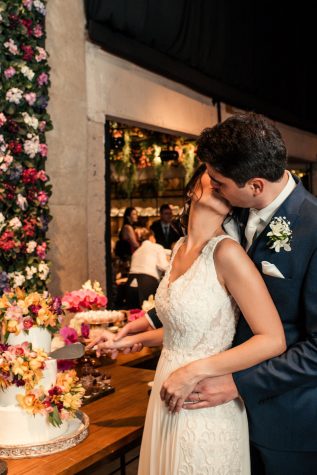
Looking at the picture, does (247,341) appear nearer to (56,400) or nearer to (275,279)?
(275,279)

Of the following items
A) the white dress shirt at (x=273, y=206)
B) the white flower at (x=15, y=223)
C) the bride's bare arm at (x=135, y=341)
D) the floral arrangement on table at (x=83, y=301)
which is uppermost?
the white flower at (x=15, y=223)

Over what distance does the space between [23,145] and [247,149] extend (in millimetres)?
2979

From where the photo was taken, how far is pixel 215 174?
6.23 ft

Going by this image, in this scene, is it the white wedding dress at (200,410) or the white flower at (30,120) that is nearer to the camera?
the white wedding dress at (200,410)

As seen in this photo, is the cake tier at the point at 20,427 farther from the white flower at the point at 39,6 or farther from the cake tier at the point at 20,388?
the white flower at the point at 39,6

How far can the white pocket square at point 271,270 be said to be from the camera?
1820mm

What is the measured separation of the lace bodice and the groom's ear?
Answer: 213 millimetres

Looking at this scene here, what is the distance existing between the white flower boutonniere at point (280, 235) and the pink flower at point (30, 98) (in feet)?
10.0

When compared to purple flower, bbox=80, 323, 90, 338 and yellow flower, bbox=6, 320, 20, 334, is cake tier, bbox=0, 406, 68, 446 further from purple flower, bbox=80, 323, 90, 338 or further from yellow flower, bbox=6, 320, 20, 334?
purple flower, bbox=80, 323, 90, 338

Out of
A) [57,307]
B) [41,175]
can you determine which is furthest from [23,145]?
[57,307]

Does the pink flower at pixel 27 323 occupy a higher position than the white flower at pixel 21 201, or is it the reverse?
the white flower at pixel 21 201

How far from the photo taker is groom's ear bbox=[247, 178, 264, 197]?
182 cm

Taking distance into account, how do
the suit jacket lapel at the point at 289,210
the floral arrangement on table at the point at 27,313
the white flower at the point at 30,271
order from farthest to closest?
1. the white flower at the point at 30,271
2. the floral arrangement on table at the point at 27,313
3. the suit jacket lapel at the point at 289,210

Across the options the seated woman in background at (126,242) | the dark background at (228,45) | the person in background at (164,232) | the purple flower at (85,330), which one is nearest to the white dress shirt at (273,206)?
the purple flower at (85,330)
